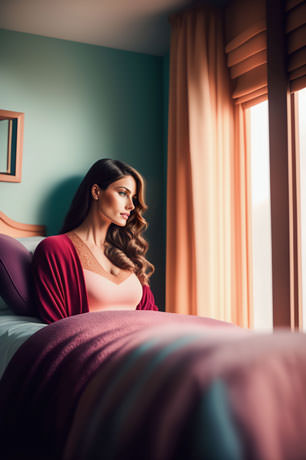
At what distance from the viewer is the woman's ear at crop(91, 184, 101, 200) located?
6.66ft

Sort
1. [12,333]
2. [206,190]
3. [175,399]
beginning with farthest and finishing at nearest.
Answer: [206,190] → [12,333] → [175,399]

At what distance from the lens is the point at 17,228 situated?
2525mm

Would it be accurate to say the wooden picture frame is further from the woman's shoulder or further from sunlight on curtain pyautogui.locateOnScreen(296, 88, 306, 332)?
sunlight on curtain pyautogui.locateOnScreen(296, 88, 306, 332)

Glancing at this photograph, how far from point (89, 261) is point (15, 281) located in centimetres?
31

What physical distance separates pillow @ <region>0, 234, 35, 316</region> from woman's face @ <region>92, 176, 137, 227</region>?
0.44 metres

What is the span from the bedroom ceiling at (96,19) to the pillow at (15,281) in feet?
4.67

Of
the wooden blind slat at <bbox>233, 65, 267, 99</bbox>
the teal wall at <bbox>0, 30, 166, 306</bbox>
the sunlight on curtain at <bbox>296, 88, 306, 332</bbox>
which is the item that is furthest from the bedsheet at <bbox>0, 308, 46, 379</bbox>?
the wooden blind slat at <bbox>233, 65, 267, 99</bbox>

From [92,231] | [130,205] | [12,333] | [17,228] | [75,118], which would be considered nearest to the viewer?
[12,333]

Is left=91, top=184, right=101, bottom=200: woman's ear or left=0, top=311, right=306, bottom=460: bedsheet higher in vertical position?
left=91, top=184, right=101, bottom=200: woman's ear

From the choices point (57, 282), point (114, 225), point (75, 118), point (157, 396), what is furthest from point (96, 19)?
point (157, 396)

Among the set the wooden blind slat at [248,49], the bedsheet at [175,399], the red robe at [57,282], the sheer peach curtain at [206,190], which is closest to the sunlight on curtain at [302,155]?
the wooden blind slat at [248,49]

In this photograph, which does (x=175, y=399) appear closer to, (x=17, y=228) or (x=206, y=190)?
(x=206, y=190)

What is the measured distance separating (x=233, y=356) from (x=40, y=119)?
230 centimetres

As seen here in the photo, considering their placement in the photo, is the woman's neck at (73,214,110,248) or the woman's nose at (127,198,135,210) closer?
the woman's neck at (73,214,110,248)
